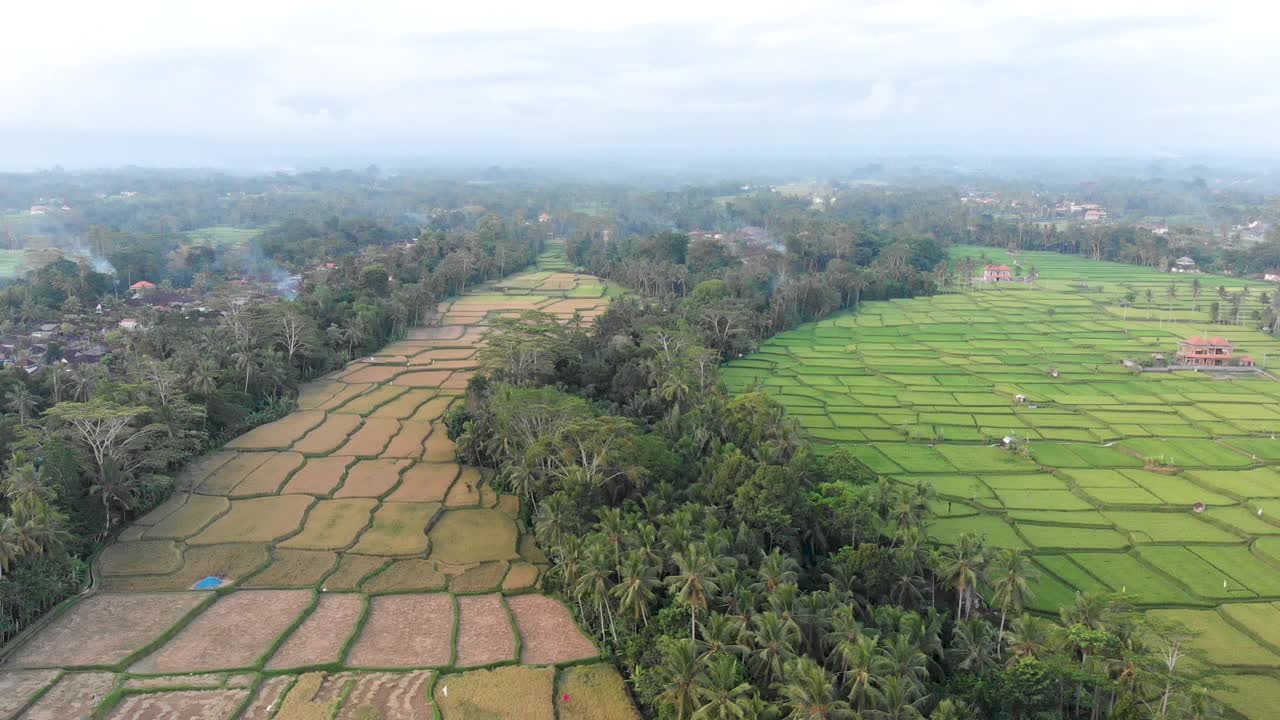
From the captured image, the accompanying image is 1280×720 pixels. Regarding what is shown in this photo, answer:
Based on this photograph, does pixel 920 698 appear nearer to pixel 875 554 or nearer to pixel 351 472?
pixel 875 554

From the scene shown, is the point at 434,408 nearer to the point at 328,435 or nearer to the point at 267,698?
the point at 328,435

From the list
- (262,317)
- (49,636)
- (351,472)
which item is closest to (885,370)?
(351,472)

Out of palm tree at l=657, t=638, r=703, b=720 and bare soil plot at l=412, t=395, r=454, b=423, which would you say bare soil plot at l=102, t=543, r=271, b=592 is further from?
palm tree at l=657, t=638, r=703, b=720

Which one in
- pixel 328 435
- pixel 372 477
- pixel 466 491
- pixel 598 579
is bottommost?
pixel 466 491

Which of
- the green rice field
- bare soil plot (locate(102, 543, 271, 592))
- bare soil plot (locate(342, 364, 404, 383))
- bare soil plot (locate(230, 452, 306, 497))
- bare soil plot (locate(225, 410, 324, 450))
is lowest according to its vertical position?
bare soil plot (locate(102, 543, 271, 592))

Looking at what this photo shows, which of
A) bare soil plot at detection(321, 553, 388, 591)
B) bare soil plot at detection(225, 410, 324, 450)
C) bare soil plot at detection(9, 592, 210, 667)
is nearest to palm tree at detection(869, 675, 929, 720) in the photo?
bare soil plot at detection(321, 553, 388, 591)

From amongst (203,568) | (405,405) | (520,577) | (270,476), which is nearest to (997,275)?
(405,405)
